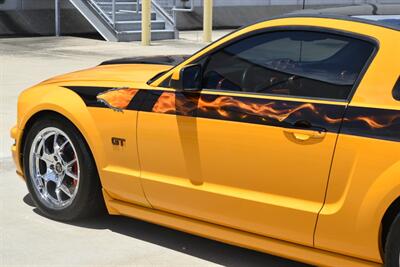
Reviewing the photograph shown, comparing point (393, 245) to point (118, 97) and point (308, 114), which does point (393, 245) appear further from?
point (118, 97)

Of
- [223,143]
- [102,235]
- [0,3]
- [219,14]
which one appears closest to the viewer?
[223,143]

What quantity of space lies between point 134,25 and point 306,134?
53.8 ft

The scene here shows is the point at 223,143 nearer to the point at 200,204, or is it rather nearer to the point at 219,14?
the point at 200,204

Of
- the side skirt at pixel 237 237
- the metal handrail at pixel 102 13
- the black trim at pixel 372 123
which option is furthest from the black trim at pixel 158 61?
the metal handrail at pixel 102 13

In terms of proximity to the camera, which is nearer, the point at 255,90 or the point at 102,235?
the point at 255,90

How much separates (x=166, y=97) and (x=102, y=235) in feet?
3.88

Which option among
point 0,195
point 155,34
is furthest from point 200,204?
point 155,34

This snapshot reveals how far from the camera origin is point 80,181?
458cm

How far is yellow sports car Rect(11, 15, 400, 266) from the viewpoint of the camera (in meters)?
3.40

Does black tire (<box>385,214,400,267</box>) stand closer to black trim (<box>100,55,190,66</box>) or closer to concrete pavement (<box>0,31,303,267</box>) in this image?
concrete pavement (<box>0,31,303,267</box>)

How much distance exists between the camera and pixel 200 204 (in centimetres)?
399

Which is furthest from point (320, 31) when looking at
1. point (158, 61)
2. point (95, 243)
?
point (95, 243)

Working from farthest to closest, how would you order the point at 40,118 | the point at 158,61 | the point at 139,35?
the point at 139,35 → the point at 158,61 → the point at 40,118

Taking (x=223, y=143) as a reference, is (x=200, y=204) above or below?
below
